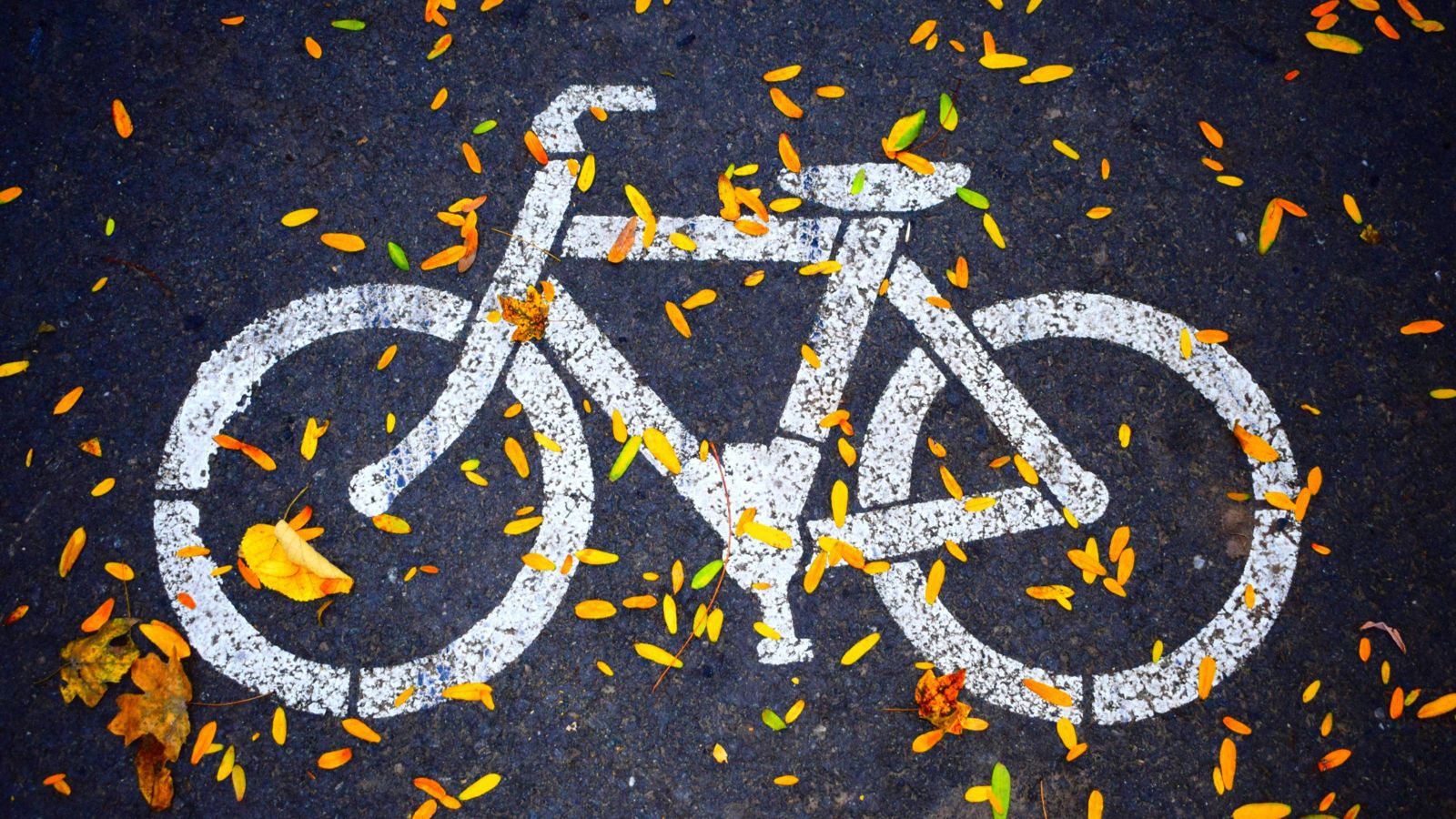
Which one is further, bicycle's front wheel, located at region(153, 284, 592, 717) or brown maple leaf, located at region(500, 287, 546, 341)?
brown maple leaf, located at region(500, 287, 546, 341)

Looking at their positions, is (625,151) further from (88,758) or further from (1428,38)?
(1428,38)

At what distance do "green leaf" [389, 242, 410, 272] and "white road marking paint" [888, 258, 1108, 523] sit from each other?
177 centimetres

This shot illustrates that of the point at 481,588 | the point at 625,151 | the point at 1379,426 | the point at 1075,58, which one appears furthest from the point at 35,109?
the point at 1379,426

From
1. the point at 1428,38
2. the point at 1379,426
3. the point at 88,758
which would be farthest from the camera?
the point at 1428,38

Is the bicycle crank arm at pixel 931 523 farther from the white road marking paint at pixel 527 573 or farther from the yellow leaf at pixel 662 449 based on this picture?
the white road marking paint at pixel 527 573

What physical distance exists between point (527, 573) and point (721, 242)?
4.50 feet

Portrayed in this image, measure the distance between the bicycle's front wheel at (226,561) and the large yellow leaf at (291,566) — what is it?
17 centimetres

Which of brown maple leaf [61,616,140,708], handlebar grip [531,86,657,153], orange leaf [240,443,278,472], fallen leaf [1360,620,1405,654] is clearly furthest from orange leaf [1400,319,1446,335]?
brown maple leaf [61,616,140,708]

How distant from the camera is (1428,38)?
2.93m

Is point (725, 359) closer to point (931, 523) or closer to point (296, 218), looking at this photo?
point (931, 523)

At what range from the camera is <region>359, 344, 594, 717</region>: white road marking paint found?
2580 mm

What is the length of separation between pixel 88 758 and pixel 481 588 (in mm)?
1430

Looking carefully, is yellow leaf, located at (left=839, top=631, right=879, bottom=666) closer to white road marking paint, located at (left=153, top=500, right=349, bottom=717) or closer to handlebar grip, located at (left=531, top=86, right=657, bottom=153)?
white road marking paint, located at (left=153, top=500, right=349, bottom=717)

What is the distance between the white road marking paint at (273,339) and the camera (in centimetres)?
269
